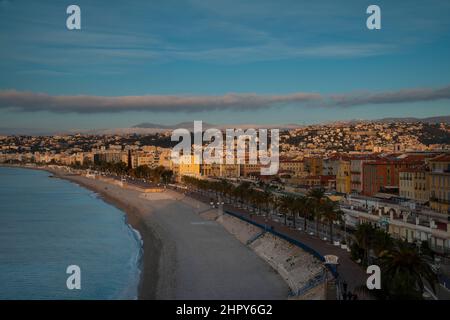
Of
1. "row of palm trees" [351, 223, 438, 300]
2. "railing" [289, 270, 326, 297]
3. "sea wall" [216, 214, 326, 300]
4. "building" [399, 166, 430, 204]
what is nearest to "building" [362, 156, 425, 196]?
"building" [399, 166, 430, 204]

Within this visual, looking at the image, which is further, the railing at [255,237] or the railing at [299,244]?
the railing at [255,237]

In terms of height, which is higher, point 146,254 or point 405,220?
point 405,220

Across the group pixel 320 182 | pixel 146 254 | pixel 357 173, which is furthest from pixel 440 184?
pixel 320 182

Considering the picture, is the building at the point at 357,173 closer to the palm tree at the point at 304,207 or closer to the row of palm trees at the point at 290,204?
the row of palm trees at the point at 290,204

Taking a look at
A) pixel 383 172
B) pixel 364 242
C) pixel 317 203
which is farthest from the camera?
pixel 383 172

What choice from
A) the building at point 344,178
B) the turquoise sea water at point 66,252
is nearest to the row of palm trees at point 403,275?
the turquoise sea water at point 66,252

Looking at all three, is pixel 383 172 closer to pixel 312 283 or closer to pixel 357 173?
pixel 357 173

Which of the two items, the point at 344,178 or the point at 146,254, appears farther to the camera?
the point at 344,178
